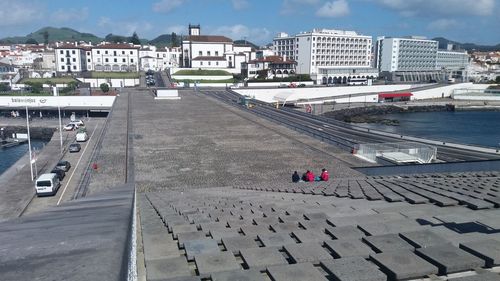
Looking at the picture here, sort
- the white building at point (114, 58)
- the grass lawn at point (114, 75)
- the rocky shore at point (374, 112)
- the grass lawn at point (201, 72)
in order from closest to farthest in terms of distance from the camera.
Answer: the rocky shore at point (374, 112) → the grass lawn at point (114, 75) → the grass lawn at point (201, 72) → the white building at point (114, 58)

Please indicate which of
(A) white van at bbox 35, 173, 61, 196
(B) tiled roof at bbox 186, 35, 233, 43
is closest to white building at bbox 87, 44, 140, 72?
(B) tiled roof at bbox 186, 35, 233, 43

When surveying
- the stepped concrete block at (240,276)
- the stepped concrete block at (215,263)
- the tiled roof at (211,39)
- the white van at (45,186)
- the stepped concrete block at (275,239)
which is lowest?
the white van at (45,186)

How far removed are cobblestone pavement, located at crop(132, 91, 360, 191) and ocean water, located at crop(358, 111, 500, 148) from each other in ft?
90.0

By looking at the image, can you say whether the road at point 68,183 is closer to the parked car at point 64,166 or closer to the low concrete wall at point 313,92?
the parked car at point 64,166

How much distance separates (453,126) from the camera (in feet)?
206

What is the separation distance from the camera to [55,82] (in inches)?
3088

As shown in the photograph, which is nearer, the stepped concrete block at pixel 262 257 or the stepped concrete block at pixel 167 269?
the stepped concrete block at pixel 167 269

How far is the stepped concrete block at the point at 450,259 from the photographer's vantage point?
14.5 feet

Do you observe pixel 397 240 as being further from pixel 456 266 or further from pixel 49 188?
pixel 49 188

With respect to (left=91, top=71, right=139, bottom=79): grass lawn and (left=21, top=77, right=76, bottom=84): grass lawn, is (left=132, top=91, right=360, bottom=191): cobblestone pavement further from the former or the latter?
(left=21, top=77, right=76, bottom=84): grass lawn

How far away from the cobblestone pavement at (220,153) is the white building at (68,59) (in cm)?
6864

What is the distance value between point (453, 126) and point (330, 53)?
2311 inches

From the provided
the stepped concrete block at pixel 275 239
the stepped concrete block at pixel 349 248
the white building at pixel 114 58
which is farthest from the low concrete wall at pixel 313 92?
the stepped concrete block at pixel 349 248

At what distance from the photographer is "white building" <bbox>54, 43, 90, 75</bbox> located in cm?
9556
